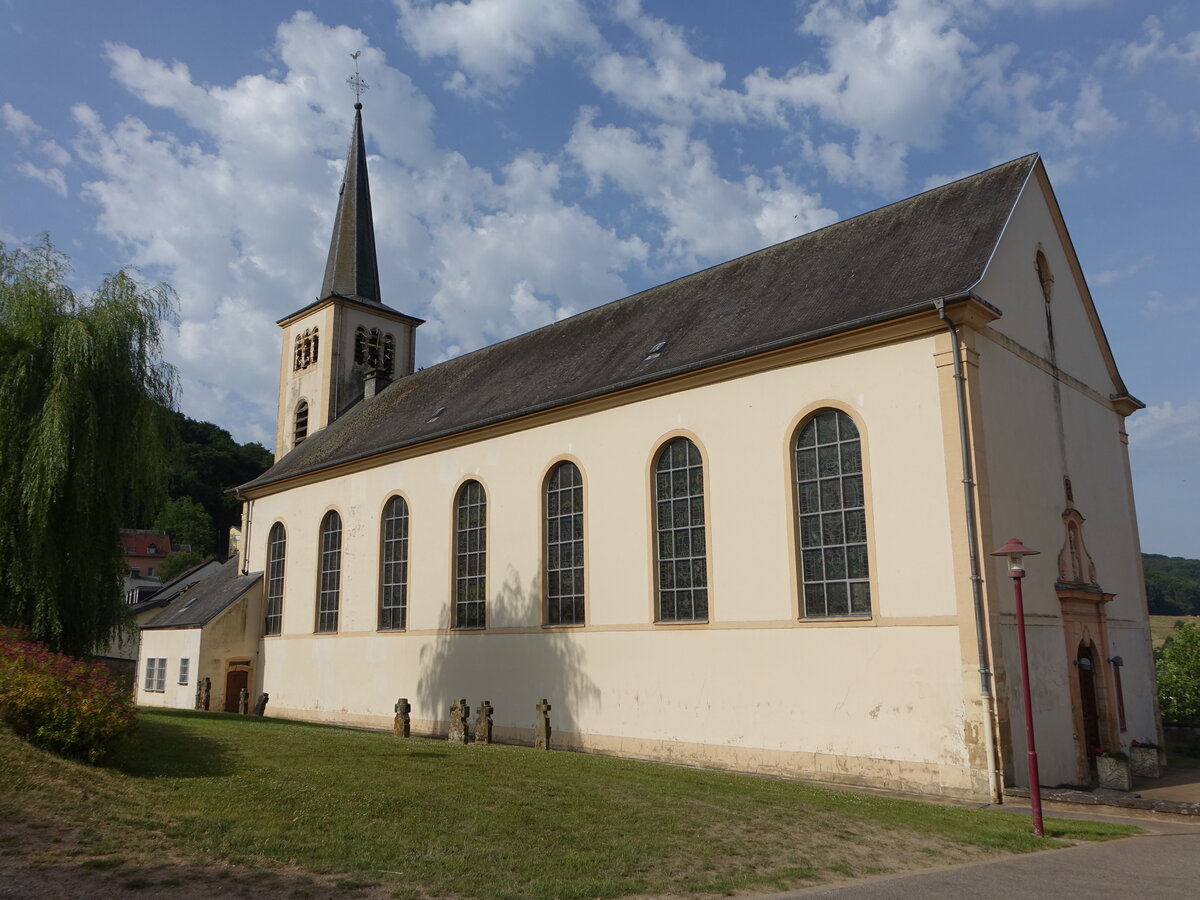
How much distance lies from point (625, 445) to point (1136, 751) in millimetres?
10876

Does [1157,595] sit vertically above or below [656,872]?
above

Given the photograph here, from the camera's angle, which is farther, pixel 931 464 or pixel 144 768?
pixel 931 464

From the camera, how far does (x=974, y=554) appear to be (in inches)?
519

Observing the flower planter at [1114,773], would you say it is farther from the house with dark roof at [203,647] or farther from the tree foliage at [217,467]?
the tree foliage at [217,467]

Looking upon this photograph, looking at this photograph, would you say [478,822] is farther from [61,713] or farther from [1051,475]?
[1051,475]

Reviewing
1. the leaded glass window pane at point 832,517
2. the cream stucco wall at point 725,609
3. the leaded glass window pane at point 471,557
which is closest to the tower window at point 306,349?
the cream stucco wall at point 725,609

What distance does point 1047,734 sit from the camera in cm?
1395

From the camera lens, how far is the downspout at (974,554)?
12453 millimetres

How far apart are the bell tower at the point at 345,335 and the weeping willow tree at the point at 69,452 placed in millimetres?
15760

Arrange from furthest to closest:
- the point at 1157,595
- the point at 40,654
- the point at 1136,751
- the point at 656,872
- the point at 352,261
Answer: the point at 1157,595
the point at 352,261
the point at 1136,751
the point at 40,654
the point at 656,872

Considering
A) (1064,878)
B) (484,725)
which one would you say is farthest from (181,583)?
(1064,878)

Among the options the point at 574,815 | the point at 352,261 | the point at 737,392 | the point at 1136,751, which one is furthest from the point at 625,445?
the point at 352,261

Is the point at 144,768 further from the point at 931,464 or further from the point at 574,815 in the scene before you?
the point at 931,464

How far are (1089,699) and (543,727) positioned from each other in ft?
32.5
